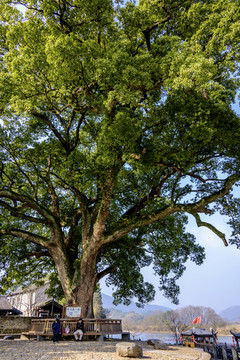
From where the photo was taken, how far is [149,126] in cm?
1313

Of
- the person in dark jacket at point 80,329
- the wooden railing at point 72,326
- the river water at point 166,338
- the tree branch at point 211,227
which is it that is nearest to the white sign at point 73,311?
the wooden railing at point 72,326

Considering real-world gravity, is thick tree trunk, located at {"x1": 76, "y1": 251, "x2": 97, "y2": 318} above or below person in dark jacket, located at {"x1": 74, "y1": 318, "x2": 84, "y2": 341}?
above

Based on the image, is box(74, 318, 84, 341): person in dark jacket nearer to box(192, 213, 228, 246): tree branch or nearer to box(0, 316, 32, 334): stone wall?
box(192, 213, 228, 246): tree branch

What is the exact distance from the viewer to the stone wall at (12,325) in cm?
2225

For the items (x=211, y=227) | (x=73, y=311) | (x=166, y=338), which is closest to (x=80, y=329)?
(x=73, y=311)

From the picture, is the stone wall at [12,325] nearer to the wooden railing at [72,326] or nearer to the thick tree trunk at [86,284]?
the wooden railing at [72,326]

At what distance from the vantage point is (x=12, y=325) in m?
22.5

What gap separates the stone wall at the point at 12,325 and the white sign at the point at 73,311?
12.2 m

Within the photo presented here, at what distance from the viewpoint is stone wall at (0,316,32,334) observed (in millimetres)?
22250

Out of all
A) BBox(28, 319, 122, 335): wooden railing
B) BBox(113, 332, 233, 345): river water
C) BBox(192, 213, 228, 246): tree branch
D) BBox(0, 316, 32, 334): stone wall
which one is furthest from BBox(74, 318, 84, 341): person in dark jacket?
BBox(0, 316, 32, 334): stone wall

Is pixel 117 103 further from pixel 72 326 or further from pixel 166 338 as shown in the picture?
pixel 166 338

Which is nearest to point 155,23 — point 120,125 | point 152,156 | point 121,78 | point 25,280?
point 121,78

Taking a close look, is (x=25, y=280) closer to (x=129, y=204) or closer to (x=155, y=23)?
(x=129, y=204)

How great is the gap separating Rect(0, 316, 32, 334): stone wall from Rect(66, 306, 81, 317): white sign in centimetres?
1218
